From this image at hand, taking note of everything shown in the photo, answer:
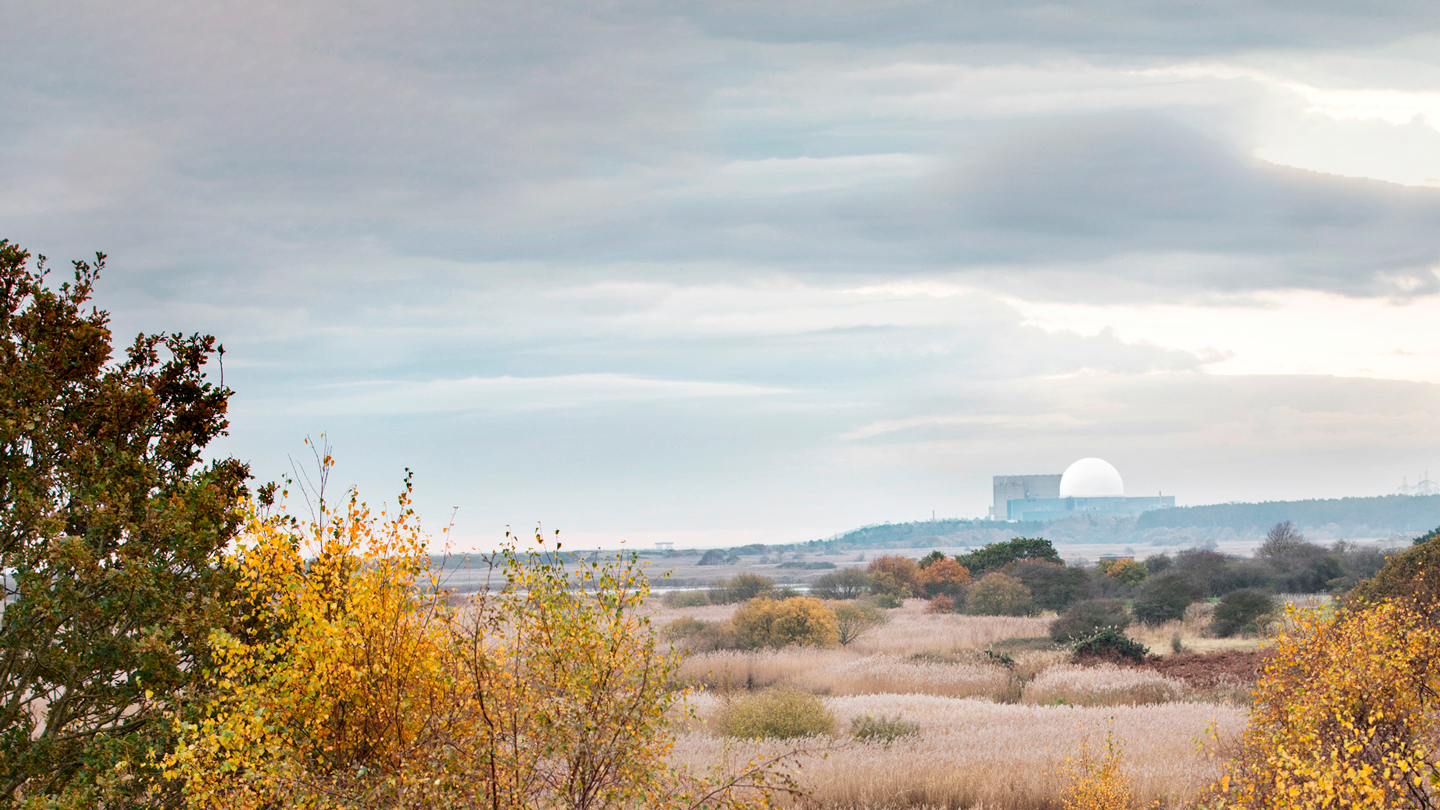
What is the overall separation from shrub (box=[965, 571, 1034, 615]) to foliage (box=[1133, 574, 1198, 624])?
23.7 feet

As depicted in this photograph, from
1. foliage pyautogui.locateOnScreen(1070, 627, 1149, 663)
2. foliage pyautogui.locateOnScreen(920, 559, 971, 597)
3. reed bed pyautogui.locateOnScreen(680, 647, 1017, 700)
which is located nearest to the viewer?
reed bed pyautogui.locateOnScreen(680, 647, 1017, 700)

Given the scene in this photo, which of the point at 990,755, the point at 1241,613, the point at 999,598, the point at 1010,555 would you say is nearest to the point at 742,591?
the point at 1010,555

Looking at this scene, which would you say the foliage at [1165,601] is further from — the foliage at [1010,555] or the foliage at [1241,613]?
the foliage at [1010,555]

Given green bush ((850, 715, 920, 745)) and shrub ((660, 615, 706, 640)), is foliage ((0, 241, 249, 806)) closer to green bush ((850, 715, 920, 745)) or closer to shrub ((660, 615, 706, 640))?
green bush ((850, 715, 920, 745))

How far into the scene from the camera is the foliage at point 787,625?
3903 cm

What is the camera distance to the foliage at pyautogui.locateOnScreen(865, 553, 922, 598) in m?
64.2

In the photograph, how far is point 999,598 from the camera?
5434 cm

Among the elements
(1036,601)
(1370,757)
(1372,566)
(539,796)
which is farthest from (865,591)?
(539,796)

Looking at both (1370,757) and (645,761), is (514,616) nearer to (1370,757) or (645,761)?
(645,761)

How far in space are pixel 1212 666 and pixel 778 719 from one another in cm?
1626

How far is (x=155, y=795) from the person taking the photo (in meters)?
9.13

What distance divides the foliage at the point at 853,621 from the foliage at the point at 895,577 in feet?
44.5

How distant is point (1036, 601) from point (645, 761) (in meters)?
50.8

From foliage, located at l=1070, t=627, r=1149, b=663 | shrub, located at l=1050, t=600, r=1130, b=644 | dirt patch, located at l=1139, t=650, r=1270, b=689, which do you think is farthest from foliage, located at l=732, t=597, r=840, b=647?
dirt patch, located at l=1139, t=650, r=1270, b=689
